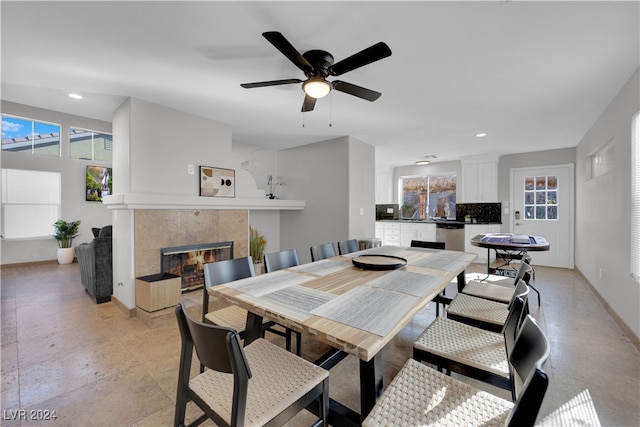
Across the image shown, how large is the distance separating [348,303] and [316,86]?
1588mm

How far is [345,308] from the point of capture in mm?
1214

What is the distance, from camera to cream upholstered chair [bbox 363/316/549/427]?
2.82 feet

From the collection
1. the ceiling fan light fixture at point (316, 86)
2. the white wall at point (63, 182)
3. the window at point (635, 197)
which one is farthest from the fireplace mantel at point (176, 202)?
the window at point (635, 197)

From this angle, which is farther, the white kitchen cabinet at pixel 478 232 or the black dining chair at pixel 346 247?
the white kitchen cabinet at pixel 478 232

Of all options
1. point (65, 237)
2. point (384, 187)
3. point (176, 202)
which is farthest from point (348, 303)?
point (65, 237)

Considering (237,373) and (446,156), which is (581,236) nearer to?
(446,156)

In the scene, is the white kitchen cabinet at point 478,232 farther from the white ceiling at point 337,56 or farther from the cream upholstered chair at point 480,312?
the cream upholstered chair at point 480,312

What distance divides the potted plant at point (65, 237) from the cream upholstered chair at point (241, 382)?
6.34 m

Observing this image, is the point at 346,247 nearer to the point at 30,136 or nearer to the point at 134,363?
the point at 134,363

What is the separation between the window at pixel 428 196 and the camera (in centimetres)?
672

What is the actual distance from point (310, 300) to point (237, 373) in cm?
54

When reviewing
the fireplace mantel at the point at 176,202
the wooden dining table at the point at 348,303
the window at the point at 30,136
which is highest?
the window at the point at 30,136

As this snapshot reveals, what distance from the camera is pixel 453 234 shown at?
6.00 metres

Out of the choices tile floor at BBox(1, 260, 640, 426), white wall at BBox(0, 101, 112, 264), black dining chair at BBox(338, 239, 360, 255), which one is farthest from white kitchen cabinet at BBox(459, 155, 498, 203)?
white wall at BBox(0, 101, 112, 264)
